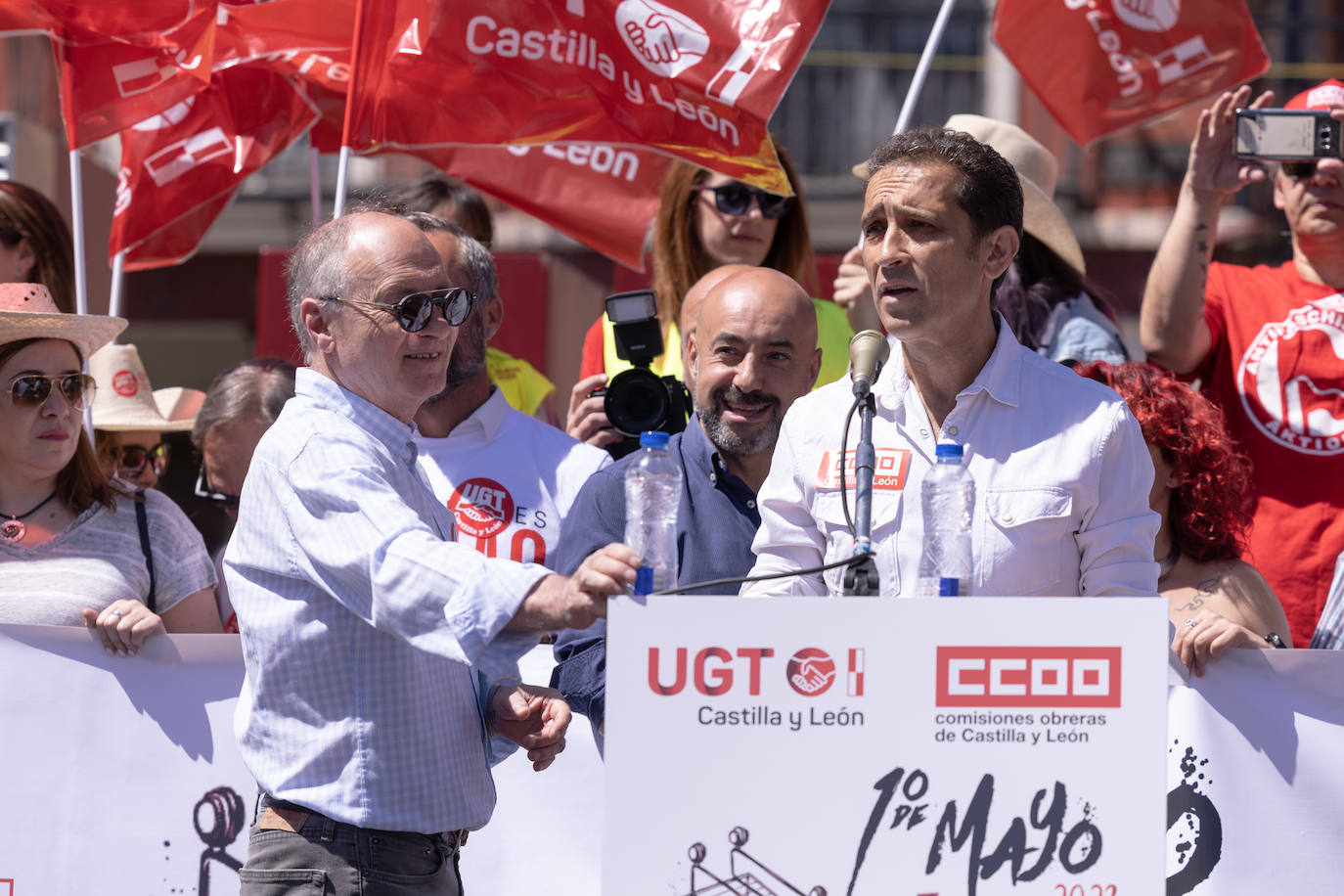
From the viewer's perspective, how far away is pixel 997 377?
3107 mm

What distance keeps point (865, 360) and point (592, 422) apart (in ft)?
6.04

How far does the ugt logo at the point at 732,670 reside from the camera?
2.45 meters

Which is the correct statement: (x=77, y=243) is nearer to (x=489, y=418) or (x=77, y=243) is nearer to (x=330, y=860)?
(x=489, y=418)

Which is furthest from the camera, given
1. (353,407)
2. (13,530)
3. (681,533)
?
(13,530)

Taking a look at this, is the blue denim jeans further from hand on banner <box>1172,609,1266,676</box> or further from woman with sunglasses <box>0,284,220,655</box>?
hand on banner <box>1172,609,1266,676</box>

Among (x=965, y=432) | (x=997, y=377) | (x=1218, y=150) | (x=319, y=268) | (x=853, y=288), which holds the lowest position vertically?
(x=965, y=432)

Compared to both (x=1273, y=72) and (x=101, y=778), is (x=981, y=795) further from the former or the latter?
(x=1273, y=72)

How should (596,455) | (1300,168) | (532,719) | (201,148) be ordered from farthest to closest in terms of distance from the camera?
(201,148)
(1300,168)
(596,455)
(532,719)

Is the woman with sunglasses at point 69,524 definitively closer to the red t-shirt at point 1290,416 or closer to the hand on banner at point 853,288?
the hand on banner at point 853,288

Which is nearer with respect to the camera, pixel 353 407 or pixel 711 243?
pixel 353 407

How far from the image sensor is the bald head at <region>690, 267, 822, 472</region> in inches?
152

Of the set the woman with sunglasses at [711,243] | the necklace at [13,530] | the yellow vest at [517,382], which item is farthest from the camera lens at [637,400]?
the necklace at [13,530]

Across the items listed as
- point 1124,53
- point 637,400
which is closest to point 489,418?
point 637,400

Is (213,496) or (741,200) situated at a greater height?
(741,200)
